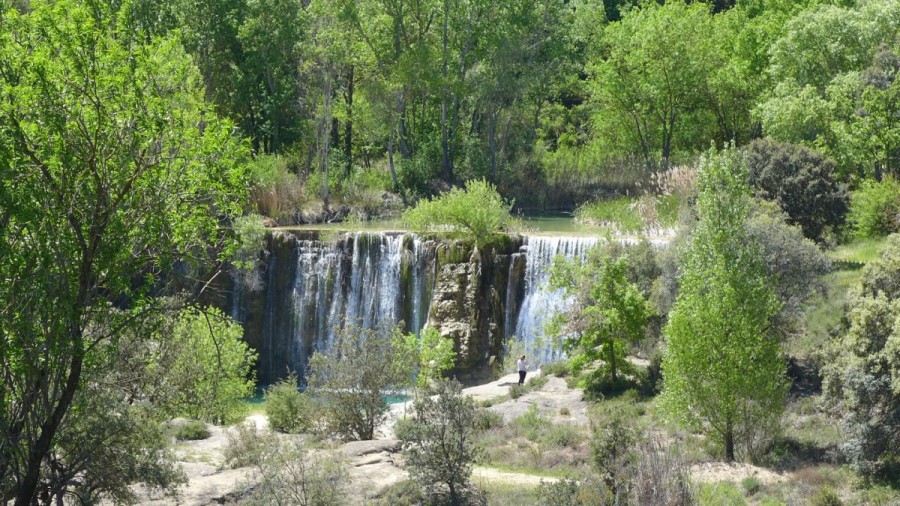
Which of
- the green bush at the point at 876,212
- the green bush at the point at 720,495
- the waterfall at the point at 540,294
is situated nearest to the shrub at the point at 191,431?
the green bush at the point at 720,495

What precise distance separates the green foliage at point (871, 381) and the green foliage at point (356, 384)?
29.5ft

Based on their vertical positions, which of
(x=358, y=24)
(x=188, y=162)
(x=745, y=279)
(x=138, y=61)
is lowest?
(x=745, y=279)

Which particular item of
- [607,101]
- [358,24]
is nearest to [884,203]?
[607,101]

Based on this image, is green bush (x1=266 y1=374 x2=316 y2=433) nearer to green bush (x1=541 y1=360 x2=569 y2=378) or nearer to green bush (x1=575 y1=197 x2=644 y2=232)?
green bush (x1=541 y1=360 x2=569 y2=378)

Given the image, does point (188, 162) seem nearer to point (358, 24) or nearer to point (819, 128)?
point (819, 128)

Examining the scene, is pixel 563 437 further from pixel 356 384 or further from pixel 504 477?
pixel 356 384

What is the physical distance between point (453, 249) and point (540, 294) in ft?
11.5

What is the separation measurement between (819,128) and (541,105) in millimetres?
22970

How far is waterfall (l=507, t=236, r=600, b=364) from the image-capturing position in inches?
1341

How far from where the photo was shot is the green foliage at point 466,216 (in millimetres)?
36000

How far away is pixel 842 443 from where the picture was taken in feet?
69.4

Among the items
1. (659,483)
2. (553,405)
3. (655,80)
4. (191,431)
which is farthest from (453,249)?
(659,483)

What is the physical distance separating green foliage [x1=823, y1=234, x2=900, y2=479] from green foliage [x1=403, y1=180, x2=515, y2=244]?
49.6 ft

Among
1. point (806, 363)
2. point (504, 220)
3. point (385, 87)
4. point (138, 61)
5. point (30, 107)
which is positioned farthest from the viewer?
point (385, 87)
